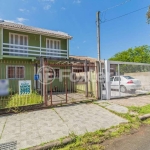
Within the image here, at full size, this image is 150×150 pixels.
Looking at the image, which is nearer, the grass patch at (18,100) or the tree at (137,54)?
the grass patch at (18,100)

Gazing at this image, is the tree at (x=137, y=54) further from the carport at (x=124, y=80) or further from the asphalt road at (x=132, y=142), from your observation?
the asphalt road at (x=132, y=142)

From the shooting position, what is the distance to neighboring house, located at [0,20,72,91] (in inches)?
452

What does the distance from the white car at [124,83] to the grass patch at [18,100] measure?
18.7 feet

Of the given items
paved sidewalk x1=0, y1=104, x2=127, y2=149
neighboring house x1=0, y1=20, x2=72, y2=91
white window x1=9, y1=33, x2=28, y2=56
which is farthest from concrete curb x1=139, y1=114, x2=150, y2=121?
white window x1=9, y1=33, x2=28, y2=56

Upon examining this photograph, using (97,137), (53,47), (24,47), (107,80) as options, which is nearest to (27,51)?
(24,47)

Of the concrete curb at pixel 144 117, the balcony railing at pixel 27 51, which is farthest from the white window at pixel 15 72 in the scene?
the concrete curb at pixel 144 117

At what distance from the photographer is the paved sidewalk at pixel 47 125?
3589 mm

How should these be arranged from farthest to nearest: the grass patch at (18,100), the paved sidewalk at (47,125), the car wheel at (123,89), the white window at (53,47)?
1. the white window at (53,47)
2. the car wheel at (123,89)
3. the grass patch at (18,100)
4. the paved sidewalk at (47,125)

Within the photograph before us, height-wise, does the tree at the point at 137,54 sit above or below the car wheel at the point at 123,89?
above

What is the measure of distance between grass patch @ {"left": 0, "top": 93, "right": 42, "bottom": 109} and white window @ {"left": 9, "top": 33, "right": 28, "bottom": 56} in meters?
6.85

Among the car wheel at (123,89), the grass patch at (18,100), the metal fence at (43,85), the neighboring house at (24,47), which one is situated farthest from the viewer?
the neighboring house at (24,47)

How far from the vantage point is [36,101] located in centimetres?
664

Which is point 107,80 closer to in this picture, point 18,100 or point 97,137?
point 97,137

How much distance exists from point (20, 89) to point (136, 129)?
566 cm
